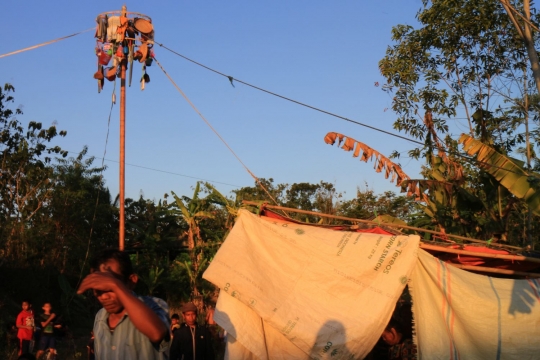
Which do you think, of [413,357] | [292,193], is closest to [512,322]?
[413,357]

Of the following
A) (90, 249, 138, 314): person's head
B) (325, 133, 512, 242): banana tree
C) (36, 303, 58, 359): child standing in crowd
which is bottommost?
(36, 303, 58, 359): child standing in crowd

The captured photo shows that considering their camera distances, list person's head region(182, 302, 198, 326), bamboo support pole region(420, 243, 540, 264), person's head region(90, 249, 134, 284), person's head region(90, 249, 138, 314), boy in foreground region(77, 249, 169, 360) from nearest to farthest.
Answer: boy in foreground region(77, 249, 169, 360) < person's head region(90, 249, 138, 314) < person's head region(90, 249, 134, 284) < bamboo support pole region(420, 243, 540, 264) < person's head region(182, 302, 198, 326)

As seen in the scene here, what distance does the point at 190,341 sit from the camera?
806cm

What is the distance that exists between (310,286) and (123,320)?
3953mm

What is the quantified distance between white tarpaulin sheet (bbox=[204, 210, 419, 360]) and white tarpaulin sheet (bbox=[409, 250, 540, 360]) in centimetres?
35

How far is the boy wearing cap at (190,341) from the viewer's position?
8.03 meters

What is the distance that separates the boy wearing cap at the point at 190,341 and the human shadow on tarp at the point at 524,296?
376 centimetres

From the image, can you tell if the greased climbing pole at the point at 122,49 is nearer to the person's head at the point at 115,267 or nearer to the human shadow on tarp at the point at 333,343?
the human shadow on tarp at the point at 333,343

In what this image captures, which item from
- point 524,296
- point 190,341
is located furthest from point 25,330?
point 524,296

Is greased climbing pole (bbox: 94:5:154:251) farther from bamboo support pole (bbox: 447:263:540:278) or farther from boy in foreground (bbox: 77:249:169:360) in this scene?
boy in foreground (bbox: 77:249:169:360)

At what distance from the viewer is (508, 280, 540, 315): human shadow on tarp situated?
6.68 metres

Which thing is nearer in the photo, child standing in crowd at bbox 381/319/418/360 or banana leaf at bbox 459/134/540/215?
child standing in crowd at bbox 381/319/418/360

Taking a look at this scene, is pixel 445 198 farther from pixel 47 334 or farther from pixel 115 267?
pixel 115 267

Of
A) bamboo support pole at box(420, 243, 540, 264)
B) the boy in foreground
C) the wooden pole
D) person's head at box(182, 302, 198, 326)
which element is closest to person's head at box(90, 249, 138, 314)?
the boy in foreground
